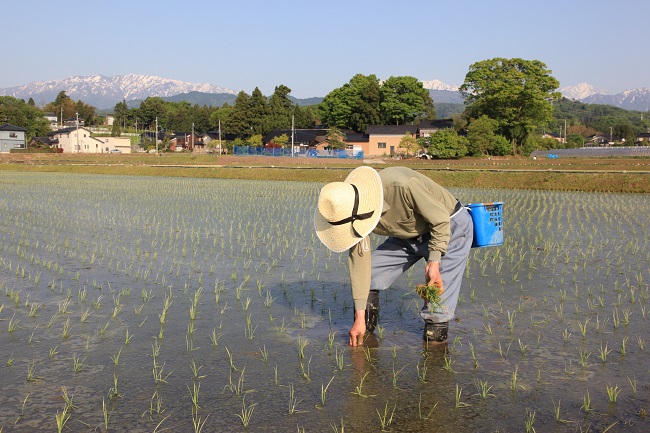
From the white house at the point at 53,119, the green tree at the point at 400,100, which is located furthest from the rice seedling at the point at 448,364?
the white house at the point at 53,119

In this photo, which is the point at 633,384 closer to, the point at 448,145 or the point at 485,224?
the point at 485,224

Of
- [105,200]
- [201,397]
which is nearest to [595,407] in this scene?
[201,397]

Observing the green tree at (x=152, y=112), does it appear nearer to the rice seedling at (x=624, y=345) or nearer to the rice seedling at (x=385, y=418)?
the rice seedling at (x=624, y=345)

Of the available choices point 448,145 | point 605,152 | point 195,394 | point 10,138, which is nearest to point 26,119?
point 10,138

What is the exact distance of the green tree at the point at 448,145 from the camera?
4028 centimetres

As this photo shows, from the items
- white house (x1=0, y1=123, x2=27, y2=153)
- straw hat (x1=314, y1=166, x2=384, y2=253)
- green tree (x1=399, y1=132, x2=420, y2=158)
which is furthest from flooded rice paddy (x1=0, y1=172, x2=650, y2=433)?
white house (x1=0, y1=123, x2=27, y2=153)

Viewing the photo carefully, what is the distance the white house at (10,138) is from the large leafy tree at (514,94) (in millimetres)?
44660

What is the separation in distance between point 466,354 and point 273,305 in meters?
1.84

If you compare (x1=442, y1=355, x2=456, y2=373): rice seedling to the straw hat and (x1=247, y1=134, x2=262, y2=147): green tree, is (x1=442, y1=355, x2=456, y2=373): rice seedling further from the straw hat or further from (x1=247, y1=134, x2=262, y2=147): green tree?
(x1=247, y1=134, x2=262, y2=147): green tree

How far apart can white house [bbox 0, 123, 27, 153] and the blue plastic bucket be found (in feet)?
208

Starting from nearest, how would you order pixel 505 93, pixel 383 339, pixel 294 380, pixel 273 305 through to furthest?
1. pixel 294 380
2. pixel 383 339
3. pixel 273 305
4. pixel 505 93

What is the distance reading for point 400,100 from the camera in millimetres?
65062

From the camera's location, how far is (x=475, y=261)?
286 inches

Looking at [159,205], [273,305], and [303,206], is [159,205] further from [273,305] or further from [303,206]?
[273,305]
